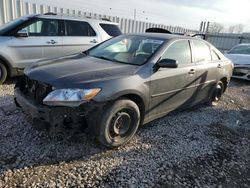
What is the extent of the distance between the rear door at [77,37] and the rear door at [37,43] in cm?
22

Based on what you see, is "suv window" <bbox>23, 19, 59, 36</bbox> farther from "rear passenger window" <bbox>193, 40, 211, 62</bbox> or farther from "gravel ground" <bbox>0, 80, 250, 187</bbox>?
"rear passenger window" <bbox>193, 40, 211, 62</bbox>

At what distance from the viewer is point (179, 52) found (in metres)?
4.25

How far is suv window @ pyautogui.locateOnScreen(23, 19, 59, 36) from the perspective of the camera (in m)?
5.92

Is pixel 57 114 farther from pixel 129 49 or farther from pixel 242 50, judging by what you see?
pixel 242 50

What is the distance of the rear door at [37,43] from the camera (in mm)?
5699

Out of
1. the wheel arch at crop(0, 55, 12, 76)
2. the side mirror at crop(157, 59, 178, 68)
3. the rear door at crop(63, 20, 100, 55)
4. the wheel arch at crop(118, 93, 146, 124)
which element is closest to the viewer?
the wheel arch at crop(118, 93, 146, 124)

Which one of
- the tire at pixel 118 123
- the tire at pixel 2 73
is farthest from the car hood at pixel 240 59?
the tire at pixel 2 73

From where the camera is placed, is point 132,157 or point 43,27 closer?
point 132,157

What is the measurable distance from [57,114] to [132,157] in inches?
47.1

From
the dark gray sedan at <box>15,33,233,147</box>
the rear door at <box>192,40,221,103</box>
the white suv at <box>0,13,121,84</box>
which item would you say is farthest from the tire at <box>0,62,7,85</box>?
the rear door at <box>192,40,221,103</box>

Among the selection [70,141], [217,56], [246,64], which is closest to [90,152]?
[70,141]

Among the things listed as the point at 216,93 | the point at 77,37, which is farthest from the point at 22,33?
the point at 216,93

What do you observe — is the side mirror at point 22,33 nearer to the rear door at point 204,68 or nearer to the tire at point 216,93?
the rear door at point 204,68

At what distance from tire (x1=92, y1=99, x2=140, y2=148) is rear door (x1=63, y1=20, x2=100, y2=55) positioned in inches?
146
